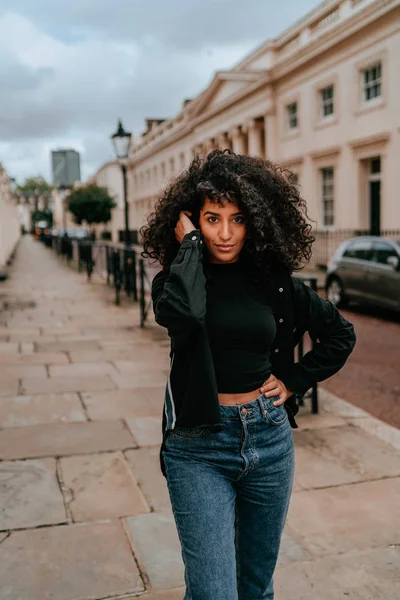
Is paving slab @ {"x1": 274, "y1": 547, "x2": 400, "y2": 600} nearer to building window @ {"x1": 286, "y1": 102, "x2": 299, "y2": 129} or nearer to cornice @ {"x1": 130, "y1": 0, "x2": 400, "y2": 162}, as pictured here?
cornice @ {"x1": 130, "y1": 0, "x2": 400, "y2": 162}

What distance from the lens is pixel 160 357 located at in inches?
318

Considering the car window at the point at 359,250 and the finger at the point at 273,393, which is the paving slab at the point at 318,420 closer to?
the finger at the point at 273,393

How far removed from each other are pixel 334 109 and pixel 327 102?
1.08m

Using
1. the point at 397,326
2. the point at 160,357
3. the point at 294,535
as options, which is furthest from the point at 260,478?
the point at 397,326

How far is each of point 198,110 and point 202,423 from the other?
4229 centimetres

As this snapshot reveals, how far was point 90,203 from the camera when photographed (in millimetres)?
59250

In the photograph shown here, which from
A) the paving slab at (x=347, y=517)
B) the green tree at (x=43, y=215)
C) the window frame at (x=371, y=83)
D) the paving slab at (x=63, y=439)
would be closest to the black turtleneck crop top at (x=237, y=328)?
the paving slab at (x=347, y=517)

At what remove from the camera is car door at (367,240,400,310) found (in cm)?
1122

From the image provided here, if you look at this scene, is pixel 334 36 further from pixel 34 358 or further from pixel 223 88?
pixel 34 358

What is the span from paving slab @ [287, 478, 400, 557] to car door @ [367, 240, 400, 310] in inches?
297

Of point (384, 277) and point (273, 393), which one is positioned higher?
point (273, 393)

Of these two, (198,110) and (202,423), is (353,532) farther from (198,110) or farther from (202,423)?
(198,110)

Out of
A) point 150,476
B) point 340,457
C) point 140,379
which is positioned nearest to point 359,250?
point 140,379

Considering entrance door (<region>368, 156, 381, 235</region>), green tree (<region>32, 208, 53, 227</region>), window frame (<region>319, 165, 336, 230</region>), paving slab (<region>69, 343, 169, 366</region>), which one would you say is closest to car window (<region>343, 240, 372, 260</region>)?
paving slab (<region>69, 343, 169, 366</region>)
